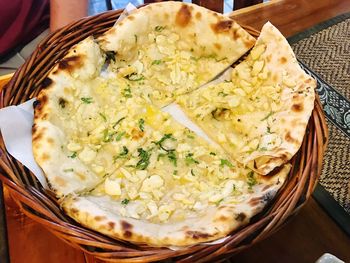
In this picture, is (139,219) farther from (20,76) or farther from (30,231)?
(20,76)

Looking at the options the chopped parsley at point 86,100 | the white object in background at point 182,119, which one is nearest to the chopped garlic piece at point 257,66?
the white object in background at point 182,119

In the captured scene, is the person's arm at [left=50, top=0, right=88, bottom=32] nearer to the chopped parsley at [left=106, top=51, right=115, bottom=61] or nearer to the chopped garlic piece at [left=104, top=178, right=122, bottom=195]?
the chopped parsley at [left=106, top=51, right=115, bottom=61]

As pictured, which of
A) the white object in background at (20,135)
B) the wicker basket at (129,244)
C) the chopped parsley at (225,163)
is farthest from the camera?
the chopped parsley at (225,163)

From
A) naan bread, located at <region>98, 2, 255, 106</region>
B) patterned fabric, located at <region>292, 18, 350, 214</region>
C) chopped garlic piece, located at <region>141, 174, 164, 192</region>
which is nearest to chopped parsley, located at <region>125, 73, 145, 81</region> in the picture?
naan bread, located at <region>98, 2, 255, 106</region>

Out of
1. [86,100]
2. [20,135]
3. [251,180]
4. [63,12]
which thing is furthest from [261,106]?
[63,12]

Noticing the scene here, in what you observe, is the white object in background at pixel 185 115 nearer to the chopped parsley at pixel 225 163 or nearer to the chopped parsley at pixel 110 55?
the chopped parsley at pixel 225 163
